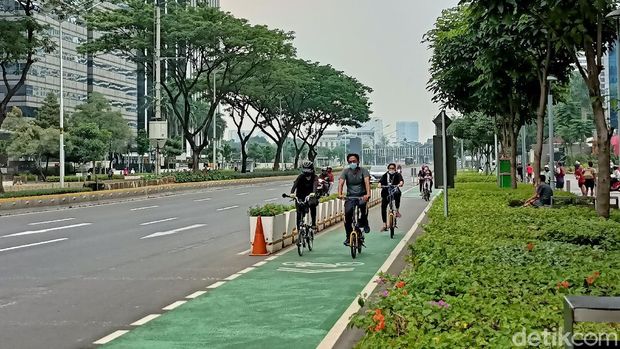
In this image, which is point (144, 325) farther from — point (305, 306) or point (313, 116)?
point (313, 116)

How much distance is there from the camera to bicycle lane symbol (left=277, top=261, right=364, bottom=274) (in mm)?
12680

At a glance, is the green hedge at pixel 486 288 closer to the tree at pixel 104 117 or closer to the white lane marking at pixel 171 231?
the white lane marking at pixel 171 231

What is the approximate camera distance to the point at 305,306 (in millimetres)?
9523

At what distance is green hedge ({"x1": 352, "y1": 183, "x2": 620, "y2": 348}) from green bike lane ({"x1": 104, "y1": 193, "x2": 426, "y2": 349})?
1150 mm

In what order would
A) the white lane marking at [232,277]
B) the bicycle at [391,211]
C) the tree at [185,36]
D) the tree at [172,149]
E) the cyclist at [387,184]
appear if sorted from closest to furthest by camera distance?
→ the white lane marking at [232,277]
the bicycle at [391,211]
the cyclist at [387,184]
the tree at [185,36]
the tree at [172,149]

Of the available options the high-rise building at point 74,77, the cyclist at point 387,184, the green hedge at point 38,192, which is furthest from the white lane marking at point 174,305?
the high-rise building at point 74,77

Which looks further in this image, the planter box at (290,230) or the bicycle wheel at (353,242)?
the planter box at (290,230)

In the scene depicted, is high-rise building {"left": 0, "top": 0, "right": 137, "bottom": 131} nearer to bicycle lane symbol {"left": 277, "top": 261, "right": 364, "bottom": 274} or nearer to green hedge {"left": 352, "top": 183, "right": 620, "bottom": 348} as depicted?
bicycle lane symbol {"left": 277, "top": 261, "right": 364, "bottom": 274}

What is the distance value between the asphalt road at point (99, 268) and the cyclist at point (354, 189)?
2049 mm

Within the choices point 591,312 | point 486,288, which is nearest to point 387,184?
point 486,288

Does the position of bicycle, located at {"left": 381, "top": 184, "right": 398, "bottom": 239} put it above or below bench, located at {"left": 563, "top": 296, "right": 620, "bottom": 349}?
below

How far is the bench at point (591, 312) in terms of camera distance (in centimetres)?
301

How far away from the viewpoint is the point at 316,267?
43.1 feet

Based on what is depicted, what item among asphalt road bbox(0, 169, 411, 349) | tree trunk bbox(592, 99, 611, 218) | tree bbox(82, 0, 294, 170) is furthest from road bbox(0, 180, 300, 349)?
tree bbox(82, 0, 294, 170)
